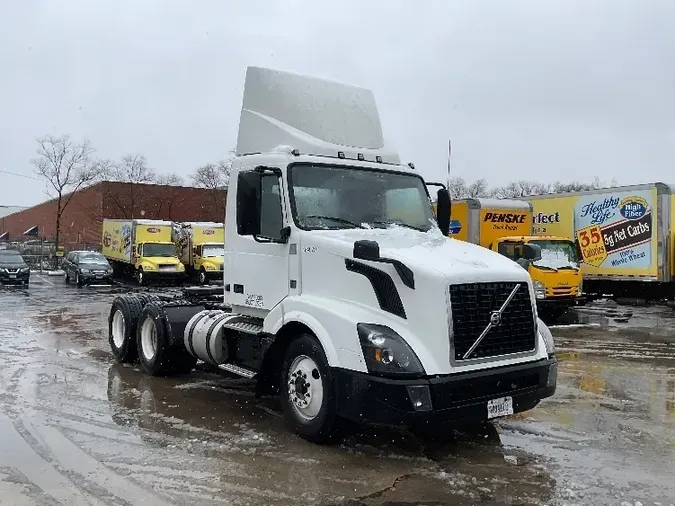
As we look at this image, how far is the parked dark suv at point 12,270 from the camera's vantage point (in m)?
27.8

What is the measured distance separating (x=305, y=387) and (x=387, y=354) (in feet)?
3.65

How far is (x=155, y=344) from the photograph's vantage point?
902 cm

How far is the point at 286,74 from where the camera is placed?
295 inches

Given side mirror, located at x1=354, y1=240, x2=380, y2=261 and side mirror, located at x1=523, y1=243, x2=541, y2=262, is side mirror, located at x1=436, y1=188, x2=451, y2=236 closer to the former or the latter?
side mirror, located at x1=523, y1=243, x2=541, y2=262

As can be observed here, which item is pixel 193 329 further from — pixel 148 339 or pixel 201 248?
pixel 201 248

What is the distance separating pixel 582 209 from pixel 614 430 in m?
15.5

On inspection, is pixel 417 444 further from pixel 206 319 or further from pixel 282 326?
pixel 206 319

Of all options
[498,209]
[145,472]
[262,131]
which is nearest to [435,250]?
[262,131]

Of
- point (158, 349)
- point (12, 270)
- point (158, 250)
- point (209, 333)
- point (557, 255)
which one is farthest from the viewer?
point (158, 250)

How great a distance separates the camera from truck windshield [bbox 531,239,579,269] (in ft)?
52.7

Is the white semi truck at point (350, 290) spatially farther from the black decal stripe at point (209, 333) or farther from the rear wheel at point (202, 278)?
the rear wheel at point (202, 278)

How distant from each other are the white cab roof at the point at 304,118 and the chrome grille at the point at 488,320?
2.35 meters

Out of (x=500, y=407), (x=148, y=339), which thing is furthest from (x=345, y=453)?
(x=148, y=339)

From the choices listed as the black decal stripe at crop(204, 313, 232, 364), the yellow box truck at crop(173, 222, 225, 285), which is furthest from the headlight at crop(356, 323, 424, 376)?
the yellow box truck at crop(173, 222, 225, 285)
